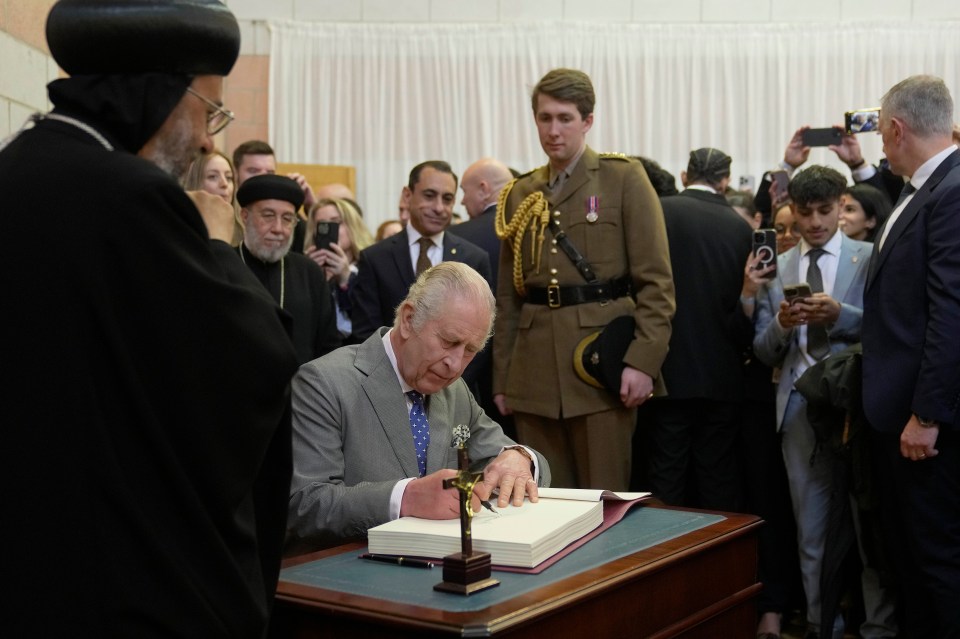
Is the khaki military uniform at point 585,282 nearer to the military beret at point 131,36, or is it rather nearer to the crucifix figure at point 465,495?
the crucifix figure at point 465,495

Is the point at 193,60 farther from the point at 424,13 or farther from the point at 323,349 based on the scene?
the point at 424,13

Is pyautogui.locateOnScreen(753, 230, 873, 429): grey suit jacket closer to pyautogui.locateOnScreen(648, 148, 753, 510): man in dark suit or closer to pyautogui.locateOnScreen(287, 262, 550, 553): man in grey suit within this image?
pyautogui.locateOnScreen(648, 148, 753, 510): man in dark suit

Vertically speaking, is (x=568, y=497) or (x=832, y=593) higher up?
(x=568, y=497)

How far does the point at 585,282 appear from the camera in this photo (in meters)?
4.13

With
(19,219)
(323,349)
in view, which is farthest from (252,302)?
(323,349)

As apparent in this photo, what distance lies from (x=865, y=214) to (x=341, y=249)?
2.48 m

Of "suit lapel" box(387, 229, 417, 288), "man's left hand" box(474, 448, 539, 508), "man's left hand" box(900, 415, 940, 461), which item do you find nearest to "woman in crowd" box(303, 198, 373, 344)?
"suit lapel" box(387, 229, 417, 288)

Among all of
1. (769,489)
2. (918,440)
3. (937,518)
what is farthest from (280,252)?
(937,518)

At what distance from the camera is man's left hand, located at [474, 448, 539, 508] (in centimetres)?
239

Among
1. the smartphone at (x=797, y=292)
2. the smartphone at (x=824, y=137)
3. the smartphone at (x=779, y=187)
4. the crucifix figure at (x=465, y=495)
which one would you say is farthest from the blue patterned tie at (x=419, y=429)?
the smartphone at (x=824, y=137)

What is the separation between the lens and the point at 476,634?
5.22 feet

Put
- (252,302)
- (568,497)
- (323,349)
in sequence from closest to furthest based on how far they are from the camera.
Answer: (252,302)
(568,497)
(323,349)

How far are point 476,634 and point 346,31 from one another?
26.6ft

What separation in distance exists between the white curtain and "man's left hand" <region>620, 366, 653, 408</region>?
5410 millimetres
